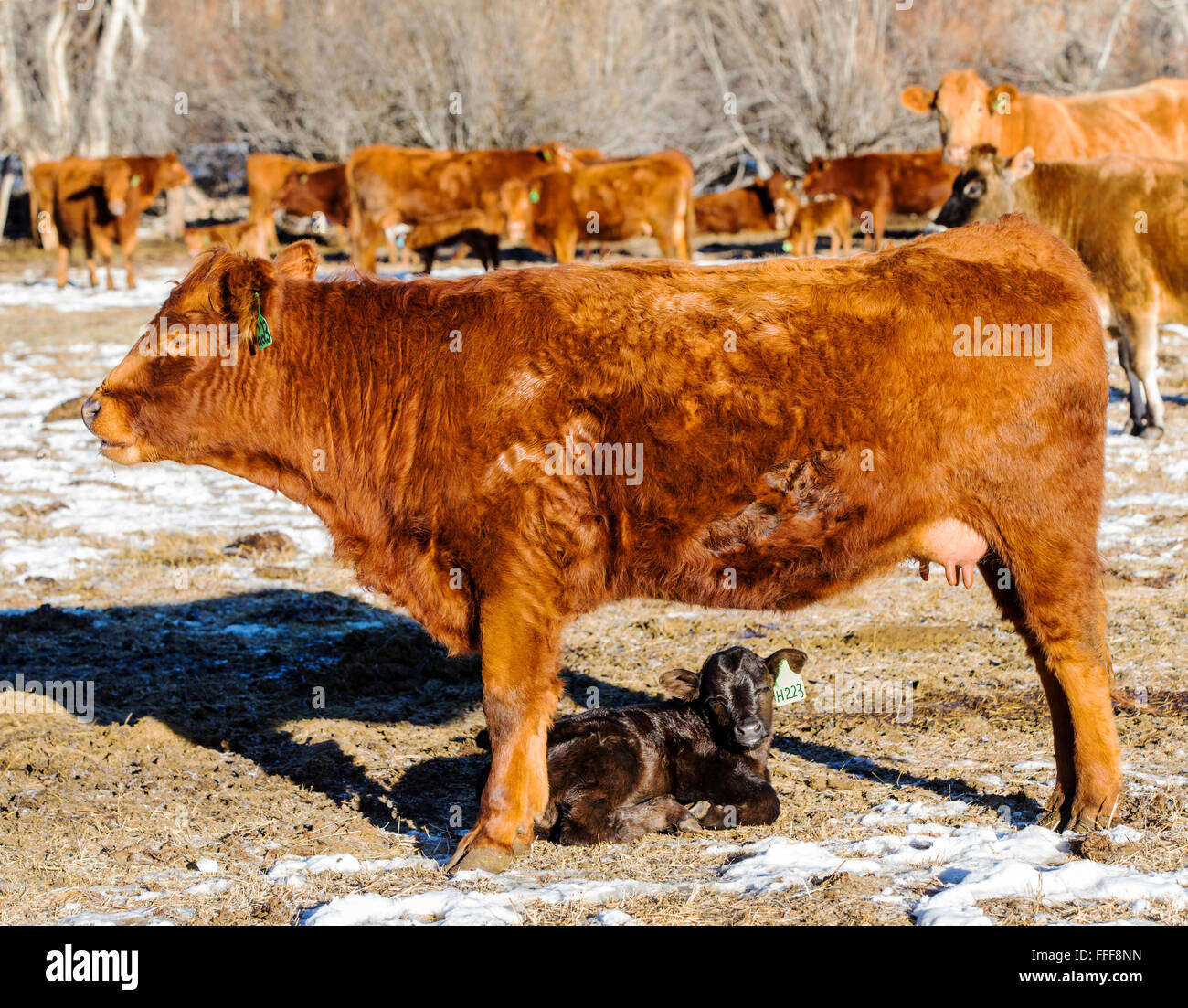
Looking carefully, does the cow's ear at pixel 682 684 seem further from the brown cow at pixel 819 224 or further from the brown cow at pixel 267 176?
the brown cow at pixel 267 176

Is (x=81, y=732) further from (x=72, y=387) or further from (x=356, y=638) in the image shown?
(x=72, y=387)

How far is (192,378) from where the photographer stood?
448cm

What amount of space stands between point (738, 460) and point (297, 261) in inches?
74.8

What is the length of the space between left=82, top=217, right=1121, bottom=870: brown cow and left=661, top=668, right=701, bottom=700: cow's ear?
29.3 inches

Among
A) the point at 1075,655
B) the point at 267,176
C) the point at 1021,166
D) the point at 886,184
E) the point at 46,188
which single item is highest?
the point at 267,176

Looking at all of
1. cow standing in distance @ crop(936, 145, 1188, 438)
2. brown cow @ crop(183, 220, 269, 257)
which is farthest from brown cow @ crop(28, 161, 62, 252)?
cow standing in distance @ crop(936, 145, 1188, 438)

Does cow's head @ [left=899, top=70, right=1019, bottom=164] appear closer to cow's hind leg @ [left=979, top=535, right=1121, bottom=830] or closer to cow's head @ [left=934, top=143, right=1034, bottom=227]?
cow's head @ [left=934, top=143, right=1034, bottom=227]

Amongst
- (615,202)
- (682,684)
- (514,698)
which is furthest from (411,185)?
(514,698)

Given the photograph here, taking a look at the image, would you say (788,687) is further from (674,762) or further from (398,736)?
(398,736)

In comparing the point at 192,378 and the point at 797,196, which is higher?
the point at 797,196

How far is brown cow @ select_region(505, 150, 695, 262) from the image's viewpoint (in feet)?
63.8

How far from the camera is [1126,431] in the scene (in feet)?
35.0

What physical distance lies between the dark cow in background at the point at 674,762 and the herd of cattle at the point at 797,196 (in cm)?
662
